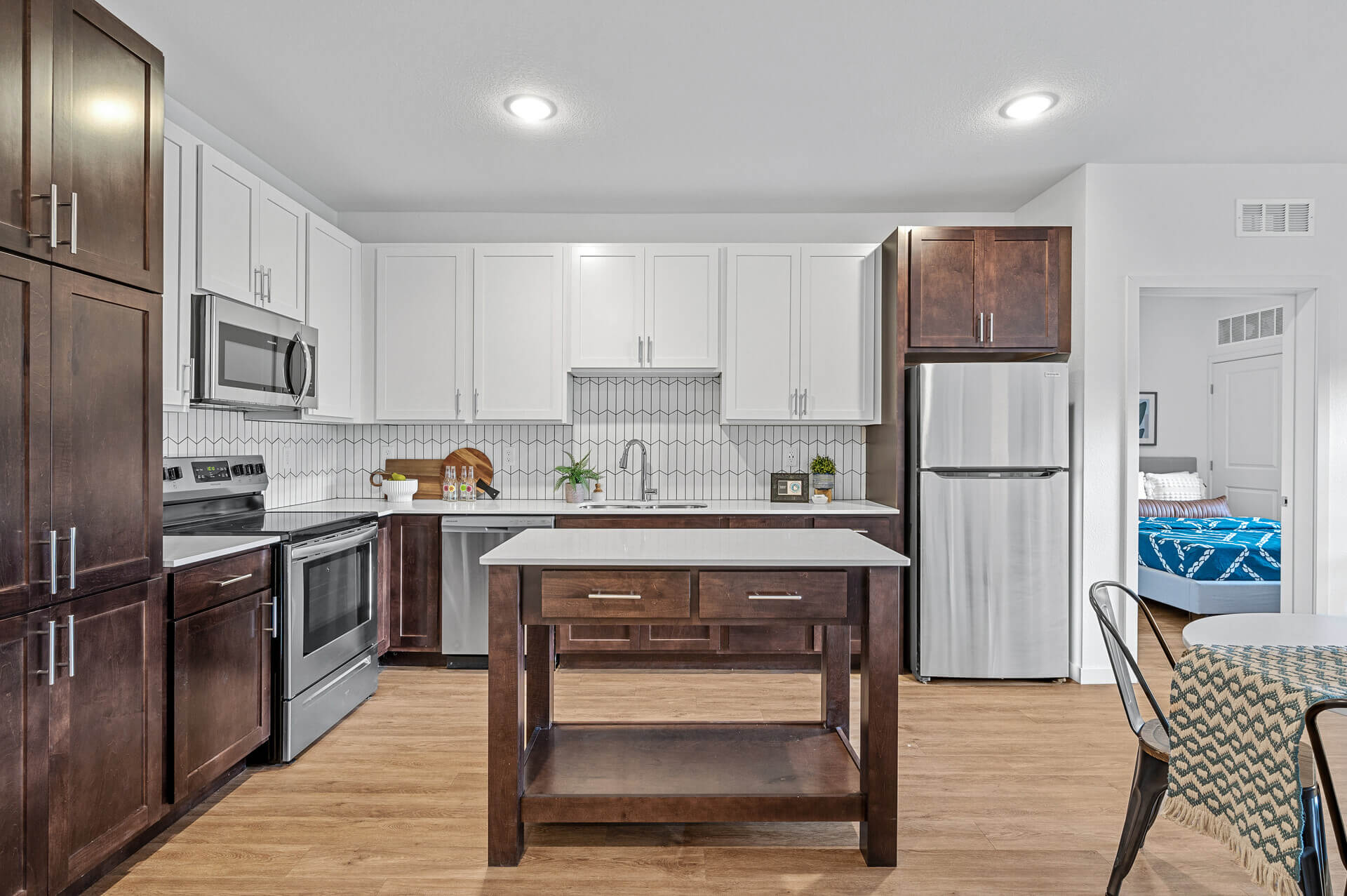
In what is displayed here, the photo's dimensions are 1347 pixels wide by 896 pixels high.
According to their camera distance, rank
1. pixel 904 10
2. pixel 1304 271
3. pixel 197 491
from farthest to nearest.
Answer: pixel 1304 271 < pixel 197 491 < pixel 904 10

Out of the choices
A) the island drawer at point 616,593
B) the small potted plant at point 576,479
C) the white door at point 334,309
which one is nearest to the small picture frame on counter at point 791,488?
the small potted plant at point 576,479

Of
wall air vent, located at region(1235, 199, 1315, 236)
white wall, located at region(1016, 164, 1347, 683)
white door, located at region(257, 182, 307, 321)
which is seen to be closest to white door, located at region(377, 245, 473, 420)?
white door, located at region(257, 182, 307, 321)

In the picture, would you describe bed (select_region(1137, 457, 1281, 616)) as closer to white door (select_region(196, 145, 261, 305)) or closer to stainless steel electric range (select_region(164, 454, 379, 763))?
stainless steel electric range (select_region(164, 454, 379, 763))

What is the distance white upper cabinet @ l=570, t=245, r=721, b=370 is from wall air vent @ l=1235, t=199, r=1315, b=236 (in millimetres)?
2634

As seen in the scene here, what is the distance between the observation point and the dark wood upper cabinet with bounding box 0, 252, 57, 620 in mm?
1608

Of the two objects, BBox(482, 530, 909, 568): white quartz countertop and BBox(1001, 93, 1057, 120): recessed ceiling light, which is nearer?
BBox(482, 530, 909, 568): white quartz countertop

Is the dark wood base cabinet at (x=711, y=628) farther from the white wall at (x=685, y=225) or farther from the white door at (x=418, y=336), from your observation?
the white wall at (x=685, y=225)

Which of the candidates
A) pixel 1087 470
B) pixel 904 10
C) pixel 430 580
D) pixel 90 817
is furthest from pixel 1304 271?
pixel 90 817

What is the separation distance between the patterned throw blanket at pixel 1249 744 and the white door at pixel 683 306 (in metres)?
2.96

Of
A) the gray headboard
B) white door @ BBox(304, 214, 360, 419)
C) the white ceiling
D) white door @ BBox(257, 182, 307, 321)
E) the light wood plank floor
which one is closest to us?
the light wood plank floor

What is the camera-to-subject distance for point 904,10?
7.73 ft

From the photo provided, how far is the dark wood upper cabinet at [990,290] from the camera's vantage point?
3.82 meters

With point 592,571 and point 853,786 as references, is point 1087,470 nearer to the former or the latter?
point 853,786

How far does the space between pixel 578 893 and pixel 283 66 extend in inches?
116
